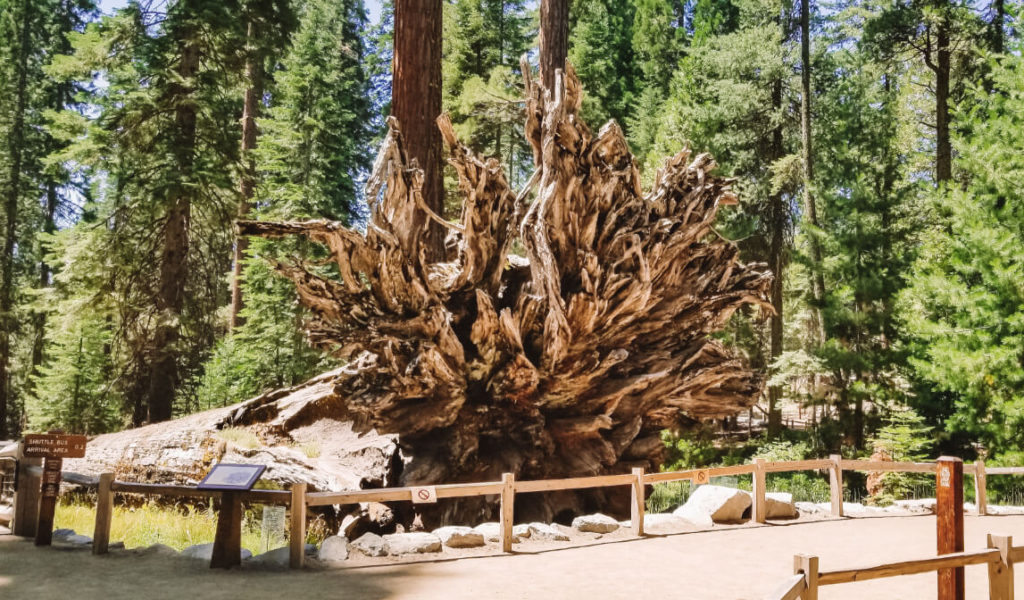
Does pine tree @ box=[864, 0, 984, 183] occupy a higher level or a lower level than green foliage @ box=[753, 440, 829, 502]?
higher

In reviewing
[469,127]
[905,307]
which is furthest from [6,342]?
[905,307]

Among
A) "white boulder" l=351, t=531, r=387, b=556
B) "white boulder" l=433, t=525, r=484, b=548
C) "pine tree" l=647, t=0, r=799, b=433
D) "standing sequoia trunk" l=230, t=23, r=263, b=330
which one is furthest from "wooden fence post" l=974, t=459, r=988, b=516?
"standing sequoia trunk" l=230, t=23, r=263, b=330

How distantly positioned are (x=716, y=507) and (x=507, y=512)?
12.2ft

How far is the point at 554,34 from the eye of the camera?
12.1 metres

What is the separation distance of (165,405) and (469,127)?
39.4 ft

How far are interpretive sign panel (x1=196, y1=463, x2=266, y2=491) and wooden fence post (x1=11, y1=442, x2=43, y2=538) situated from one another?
2653mm

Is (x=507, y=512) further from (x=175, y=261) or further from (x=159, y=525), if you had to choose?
(x=175, y=261)

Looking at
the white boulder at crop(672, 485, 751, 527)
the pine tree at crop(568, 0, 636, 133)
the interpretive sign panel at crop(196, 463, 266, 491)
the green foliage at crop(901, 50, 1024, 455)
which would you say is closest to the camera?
the interpretive sign panel at crop(196, 463, 266, 491)

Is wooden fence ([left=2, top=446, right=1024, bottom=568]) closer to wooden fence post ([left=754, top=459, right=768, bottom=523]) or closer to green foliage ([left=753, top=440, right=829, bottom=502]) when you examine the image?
wooden fence post ([left=754, top=459, right=768, bottom=523])

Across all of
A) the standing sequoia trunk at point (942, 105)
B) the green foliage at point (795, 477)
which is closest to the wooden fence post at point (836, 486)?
the green foliage at point (795, 477)

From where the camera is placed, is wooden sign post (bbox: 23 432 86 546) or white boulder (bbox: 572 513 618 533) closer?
wooden sign post (bbox: 23 432 86 546)

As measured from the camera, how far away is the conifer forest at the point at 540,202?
10164 millimetres

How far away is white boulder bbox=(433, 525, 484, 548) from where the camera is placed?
751 cm

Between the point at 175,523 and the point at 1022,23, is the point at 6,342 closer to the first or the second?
the point at 175,523
